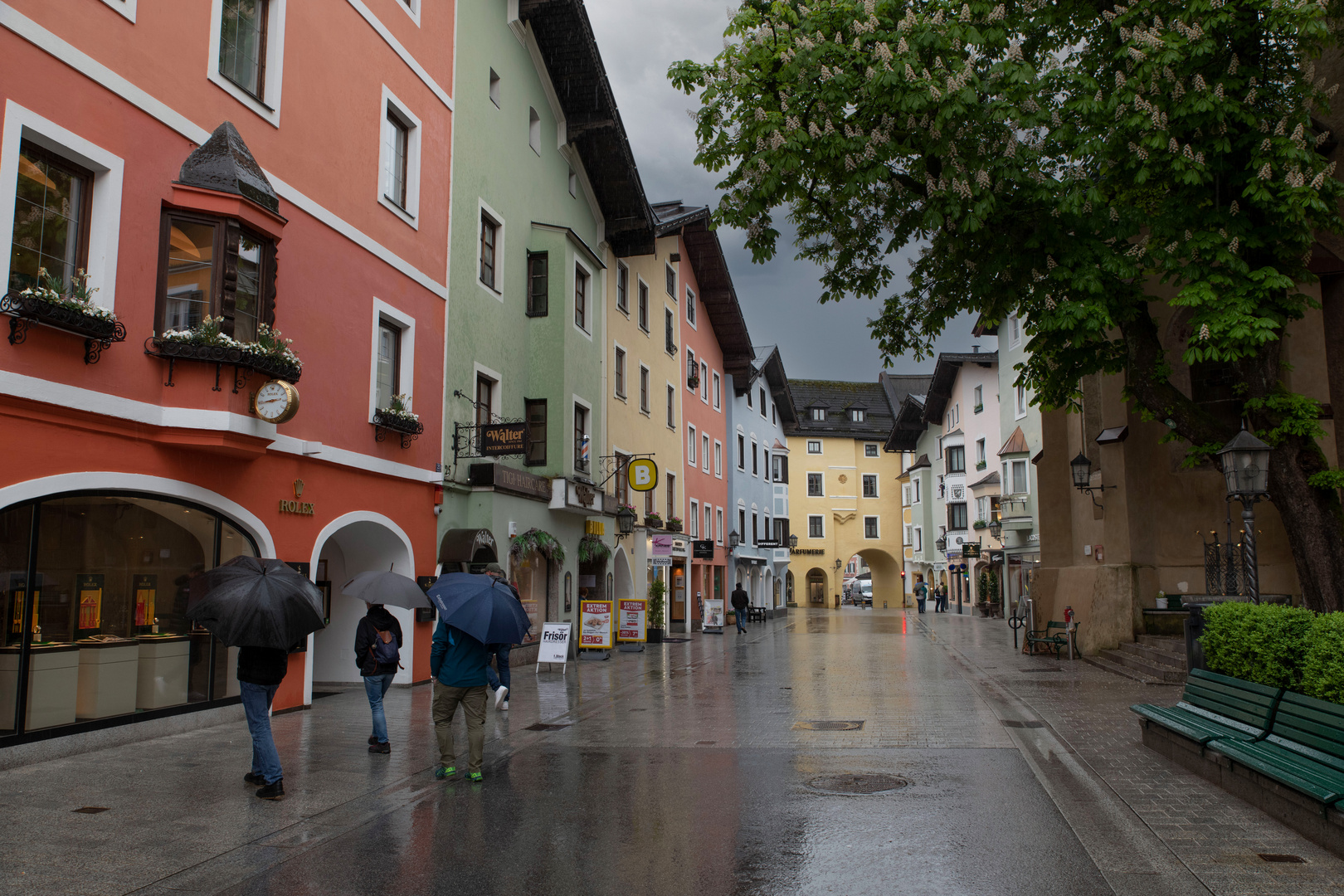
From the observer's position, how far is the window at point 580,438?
911 inches

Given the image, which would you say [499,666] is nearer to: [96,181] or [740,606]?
[96,181]

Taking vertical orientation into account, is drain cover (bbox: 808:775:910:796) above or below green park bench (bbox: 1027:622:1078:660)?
below

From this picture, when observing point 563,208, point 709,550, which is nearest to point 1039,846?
point 563,208

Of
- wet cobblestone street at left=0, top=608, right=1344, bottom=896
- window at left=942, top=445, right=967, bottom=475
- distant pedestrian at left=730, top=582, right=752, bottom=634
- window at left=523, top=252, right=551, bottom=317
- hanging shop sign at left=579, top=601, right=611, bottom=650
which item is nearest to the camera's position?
wet cobblestone street at left=0, top=608, right=1344, bottom=896

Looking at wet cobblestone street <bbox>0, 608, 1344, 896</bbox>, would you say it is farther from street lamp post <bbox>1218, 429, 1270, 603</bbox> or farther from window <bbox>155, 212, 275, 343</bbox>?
window <bbox>155, 212, 275, 343</bbox>

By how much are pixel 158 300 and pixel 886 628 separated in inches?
1160

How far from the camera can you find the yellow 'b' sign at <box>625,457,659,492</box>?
25812mm

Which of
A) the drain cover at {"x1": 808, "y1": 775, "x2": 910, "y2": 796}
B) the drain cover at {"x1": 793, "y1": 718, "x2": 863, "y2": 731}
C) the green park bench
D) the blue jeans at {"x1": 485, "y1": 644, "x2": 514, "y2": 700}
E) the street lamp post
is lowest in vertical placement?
the drain cover at {"x1": 793, "y1": 718, "x2": 863, "y2": 731}

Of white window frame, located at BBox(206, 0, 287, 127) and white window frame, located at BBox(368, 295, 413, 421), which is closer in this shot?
white window frame, located at BBox(206, 0, 287, 127)

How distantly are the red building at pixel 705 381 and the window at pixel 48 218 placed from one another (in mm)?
22531

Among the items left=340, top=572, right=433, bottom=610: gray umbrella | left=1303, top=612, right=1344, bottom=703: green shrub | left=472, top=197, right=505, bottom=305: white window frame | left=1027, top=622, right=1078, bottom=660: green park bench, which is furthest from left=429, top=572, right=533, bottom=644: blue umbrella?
left=1027, top=622, right=1078, bottom=660: green park bench

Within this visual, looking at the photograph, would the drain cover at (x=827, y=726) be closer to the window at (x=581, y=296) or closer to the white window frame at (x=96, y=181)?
the white window frame at (x=96, y=181)

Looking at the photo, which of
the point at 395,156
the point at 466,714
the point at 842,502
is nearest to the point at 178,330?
the point at 466,714

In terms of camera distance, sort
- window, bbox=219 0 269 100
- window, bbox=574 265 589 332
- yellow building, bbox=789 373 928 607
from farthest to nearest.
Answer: yellow building, bbox=789 373 928 607 < window, bbox=574 265 589 332 < window, bbox=219 0 269 100
